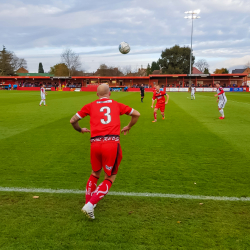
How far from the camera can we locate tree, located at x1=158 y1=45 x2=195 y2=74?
7769cm

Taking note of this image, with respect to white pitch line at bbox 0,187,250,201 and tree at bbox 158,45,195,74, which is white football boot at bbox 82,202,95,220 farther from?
tree at bbox 158,45,195,74

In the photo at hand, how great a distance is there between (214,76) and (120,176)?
68.6 m

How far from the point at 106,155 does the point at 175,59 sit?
79.9 metres

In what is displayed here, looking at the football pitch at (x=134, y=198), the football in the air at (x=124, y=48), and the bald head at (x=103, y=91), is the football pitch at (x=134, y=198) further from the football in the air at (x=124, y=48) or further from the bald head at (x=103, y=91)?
the football in the air at (x=124, y=48)

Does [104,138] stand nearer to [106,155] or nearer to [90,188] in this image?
[106,155]

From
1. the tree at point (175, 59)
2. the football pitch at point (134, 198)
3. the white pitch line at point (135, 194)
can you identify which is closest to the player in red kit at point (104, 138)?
the football pitch at point (134, 198)

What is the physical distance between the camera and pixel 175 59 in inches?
3083

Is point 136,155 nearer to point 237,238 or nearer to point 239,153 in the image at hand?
point 239,153

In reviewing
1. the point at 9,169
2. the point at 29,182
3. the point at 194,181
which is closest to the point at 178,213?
the point at 194,181

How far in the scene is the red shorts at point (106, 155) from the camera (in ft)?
11.1

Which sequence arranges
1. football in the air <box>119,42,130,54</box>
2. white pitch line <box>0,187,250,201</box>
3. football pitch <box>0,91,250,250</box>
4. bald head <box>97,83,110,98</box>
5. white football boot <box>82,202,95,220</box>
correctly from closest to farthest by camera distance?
football pitch <box>0,91,250,250</box>
white football boot <box>82,202,95,220</box>
bald head <box>97,83,110,98</box>
white pitch line <box>0,187,250,201</box>
football in the air <box>119,42,130,54</box>

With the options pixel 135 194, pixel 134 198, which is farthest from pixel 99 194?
pixel 135 194

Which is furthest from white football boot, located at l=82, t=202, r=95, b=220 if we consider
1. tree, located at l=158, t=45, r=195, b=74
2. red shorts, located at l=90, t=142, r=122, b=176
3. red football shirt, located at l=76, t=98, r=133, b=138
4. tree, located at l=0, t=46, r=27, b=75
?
tree, located at l=0, t=46, r=27, b=75

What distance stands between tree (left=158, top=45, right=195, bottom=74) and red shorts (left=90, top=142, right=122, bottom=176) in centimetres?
7685
